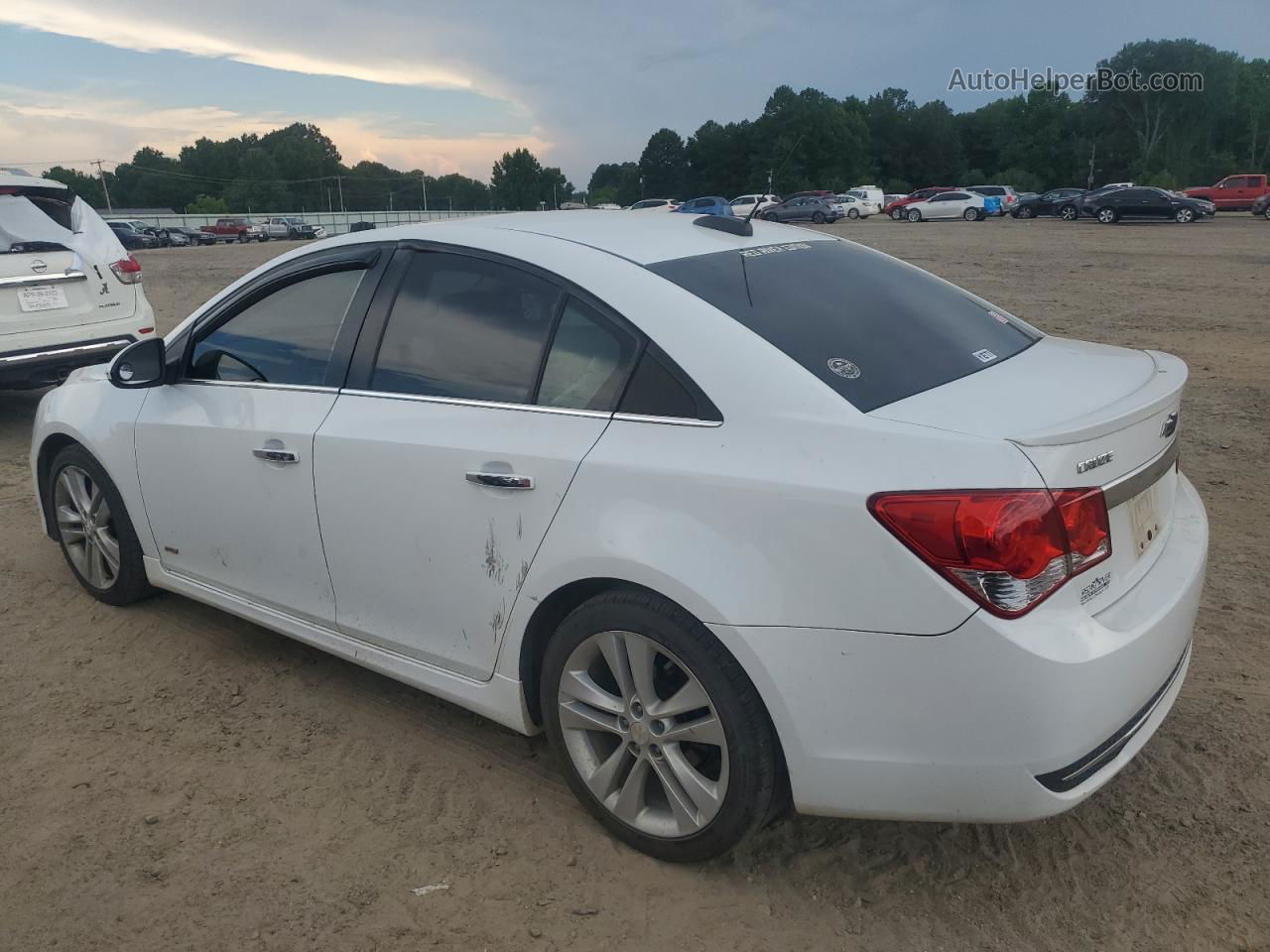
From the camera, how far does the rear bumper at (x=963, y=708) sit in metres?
2.10

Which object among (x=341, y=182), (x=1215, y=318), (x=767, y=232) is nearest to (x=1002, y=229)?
(x=1215, y=318)

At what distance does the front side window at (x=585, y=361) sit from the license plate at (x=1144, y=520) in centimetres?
131

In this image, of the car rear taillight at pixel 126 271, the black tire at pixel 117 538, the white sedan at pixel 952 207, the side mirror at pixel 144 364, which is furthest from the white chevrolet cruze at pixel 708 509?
the white sedan at pixel 952 207

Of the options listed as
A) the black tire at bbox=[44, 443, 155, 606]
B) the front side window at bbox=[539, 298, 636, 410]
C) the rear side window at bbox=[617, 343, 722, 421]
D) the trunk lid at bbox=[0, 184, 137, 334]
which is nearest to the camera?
the rear side window at bbox=[617, 343, 722, 421]

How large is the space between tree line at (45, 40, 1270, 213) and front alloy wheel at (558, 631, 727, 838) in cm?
5838

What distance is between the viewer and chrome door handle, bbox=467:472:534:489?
2672 millimetres

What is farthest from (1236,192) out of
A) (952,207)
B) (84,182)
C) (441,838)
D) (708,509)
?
(84,182)

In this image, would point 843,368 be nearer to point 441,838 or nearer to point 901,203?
point 441,838

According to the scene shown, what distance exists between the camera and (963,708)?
2.13m

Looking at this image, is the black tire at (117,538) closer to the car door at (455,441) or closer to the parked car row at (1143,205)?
the car door at (455,441)

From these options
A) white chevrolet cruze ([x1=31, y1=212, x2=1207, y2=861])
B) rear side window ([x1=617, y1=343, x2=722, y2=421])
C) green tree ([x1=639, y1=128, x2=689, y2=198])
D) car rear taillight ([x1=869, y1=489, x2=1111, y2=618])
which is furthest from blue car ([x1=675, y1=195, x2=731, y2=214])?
green tree ([x1=639, y1=128, x2=689, y2=198])

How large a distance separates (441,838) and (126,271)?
21.2ft

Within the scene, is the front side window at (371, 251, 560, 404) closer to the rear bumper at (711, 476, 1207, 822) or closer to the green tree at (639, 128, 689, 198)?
the rear bumper at (711, 476, 1207, 822)

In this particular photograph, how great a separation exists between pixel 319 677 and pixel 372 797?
91cm
